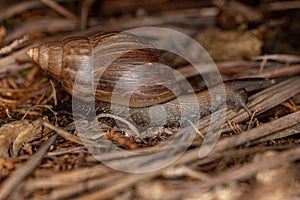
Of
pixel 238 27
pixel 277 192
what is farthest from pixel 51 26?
pixel 277 192

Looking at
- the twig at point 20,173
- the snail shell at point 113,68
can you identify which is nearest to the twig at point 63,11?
the snail shell at point 113,68

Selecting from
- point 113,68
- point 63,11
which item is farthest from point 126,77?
→ point 63,11

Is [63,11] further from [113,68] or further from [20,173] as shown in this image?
[20,173]

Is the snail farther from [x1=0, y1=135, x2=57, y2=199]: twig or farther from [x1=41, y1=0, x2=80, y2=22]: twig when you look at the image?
[x1=41, y1=0, x2=80, y2=22]: twig

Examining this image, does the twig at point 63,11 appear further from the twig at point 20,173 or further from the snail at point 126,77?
the twig at point 20,173

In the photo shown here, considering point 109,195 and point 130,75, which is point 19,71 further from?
point 109,195

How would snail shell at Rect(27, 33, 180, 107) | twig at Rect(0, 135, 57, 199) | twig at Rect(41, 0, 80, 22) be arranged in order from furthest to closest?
twig at Rect(41, 0, 80, 22)
snail shell at Rect(27, 33, 180, 107)
twig at Rect(0, 135, 57, 199)

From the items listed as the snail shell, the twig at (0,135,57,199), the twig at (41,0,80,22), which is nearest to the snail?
the snail shell

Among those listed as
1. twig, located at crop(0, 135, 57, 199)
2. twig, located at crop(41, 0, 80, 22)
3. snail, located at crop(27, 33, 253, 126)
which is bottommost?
twig, located at crop(0, 135, 57, 199)
